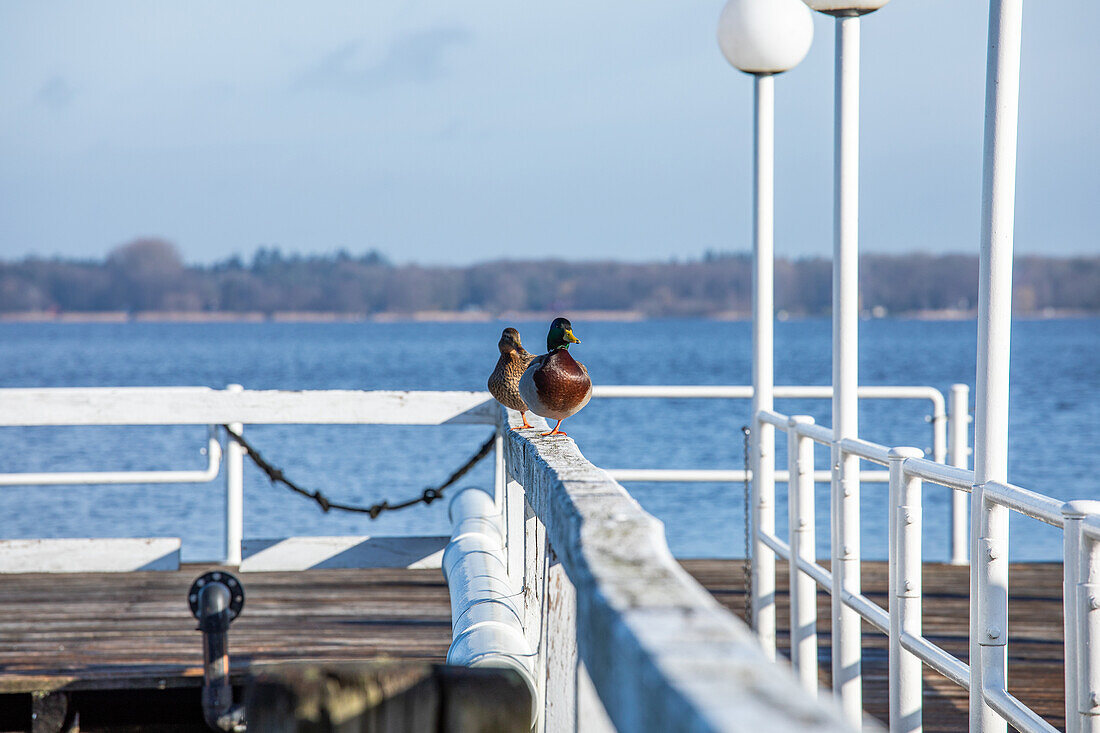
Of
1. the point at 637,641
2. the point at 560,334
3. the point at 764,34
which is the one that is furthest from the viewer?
the point at 764,34

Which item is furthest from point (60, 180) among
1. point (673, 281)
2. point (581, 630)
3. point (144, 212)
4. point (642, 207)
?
point (581, 630)

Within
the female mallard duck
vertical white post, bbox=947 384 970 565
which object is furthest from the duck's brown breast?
vertical white post, bbox=947 384 970 565

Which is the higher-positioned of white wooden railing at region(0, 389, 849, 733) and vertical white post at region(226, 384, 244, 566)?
white wooden railing at region(0, 389, 849, 733)

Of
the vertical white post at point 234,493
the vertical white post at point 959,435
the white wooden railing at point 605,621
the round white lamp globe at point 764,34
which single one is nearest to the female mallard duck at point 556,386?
the white wooden railing at point 605,621

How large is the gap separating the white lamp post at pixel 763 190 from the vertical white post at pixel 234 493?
259 centimetres

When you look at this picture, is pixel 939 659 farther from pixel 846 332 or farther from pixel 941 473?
Answer: pixel 846 332

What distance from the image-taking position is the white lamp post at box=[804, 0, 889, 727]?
352 cm

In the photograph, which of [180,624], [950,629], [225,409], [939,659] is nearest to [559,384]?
[939,659]

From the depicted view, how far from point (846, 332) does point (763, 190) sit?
1209 mm

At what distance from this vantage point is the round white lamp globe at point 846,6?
3637mm

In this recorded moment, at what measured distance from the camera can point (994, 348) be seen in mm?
2553

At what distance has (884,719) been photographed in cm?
381

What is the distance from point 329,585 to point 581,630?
4413 millimetres

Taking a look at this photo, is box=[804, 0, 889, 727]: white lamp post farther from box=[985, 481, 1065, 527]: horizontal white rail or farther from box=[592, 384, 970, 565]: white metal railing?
box=[592, 384, 970, 565]: white metal railing
